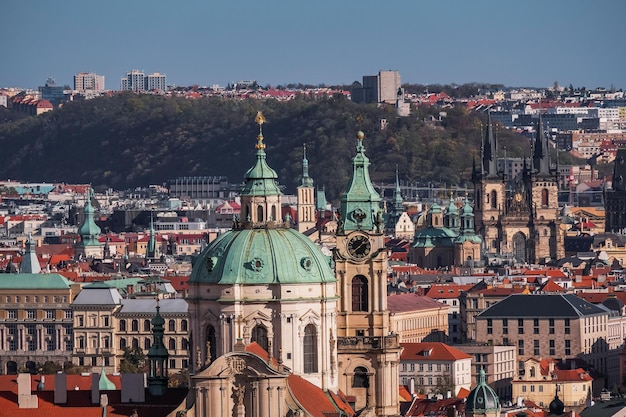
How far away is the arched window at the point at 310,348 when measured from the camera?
55156 mm

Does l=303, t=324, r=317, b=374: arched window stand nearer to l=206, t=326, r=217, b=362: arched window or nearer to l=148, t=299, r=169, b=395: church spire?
l=206, t=326, r=217, b=362: arched window

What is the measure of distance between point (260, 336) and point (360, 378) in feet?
20.1

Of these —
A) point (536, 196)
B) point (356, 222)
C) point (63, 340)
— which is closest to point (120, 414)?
point (356, 222)

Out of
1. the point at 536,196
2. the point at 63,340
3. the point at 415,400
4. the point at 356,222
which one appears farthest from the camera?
the point at 536,196

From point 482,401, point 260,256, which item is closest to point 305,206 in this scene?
point 482,401

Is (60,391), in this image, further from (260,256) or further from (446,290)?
(446,290)

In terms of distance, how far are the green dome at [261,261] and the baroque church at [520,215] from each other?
324 ft

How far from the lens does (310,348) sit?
5541 centimetres

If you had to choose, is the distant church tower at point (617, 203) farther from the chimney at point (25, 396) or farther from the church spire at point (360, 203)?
the chimney at point (25, 396)

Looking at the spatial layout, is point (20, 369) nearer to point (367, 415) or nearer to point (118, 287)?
point (118, 287)

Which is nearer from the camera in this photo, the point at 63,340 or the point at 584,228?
the point at 63,340

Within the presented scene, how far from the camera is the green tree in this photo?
293 feet

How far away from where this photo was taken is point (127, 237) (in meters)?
170

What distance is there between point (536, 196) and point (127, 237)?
24077mm
